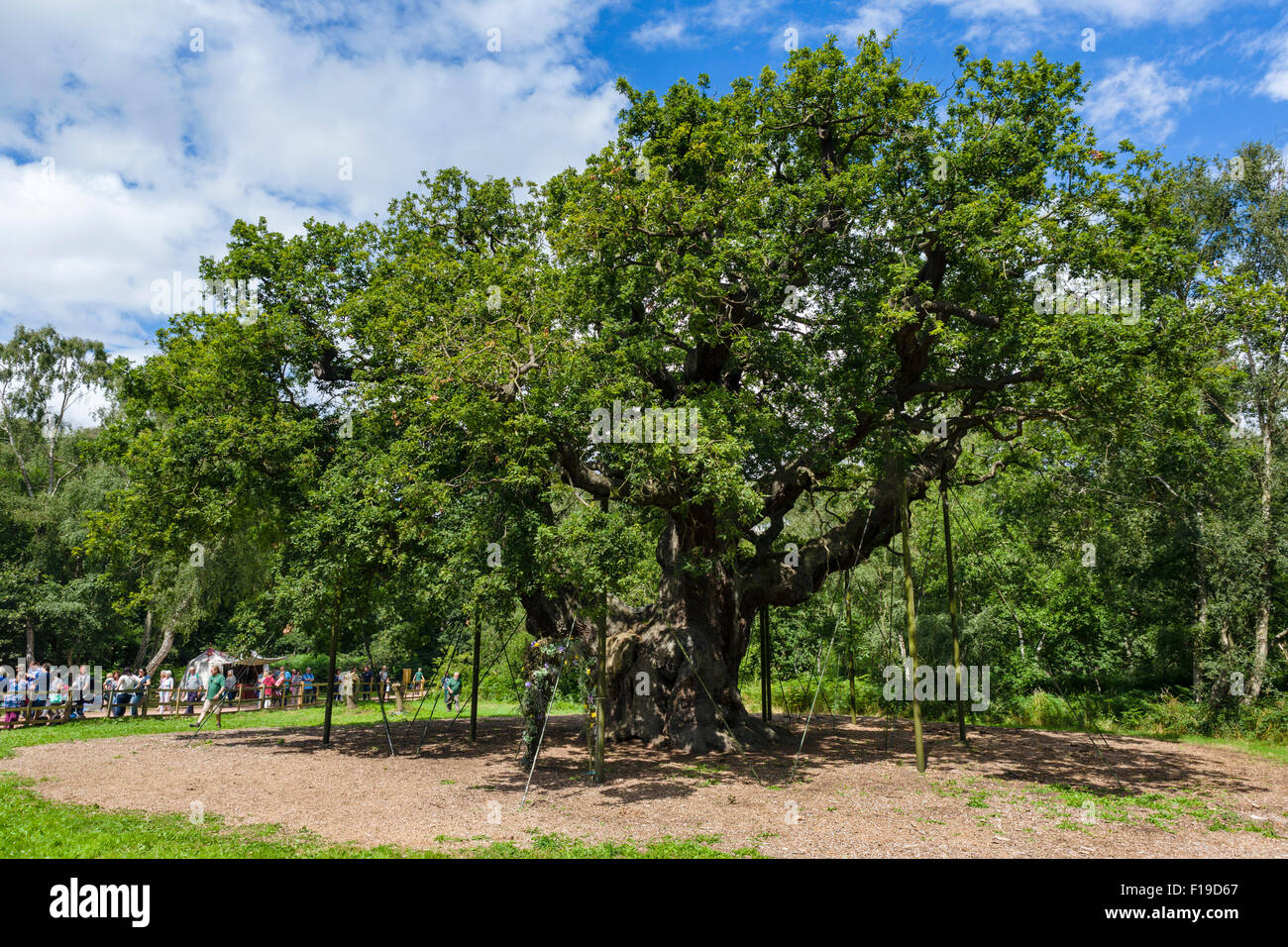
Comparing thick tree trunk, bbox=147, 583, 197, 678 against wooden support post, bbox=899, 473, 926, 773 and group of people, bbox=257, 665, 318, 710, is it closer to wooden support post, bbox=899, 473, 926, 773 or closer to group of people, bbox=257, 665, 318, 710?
group of people, bbox=257, 665, 318, 710

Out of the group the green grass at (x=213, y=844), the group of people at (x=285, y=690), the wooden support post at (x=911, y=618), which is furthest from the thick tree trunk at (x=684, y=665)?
the group of people at (x=285, y=690)

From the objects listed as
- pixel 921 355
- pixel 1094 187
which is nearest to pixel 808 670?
pixel 921 355

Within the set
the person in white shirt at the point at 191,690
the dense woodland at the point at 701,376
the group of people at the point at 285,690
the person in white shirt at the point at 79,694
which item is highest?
the dense woodland at the point at 701,376

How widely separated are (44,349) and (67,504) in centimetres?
837

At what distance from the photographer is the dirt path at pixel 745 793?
817 centimetres

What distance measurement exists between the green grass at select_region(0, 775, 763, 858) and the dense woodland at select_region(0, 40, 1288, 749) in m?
3.71

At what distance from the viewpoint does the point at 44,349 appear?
123 feet

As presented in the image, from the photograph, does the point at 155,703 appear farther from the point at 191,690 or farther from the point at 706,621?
the point at 706,621

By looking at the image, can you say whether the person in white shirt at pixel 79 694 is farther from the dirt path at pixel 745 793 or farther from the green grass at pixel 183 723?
the dirt path at pixel 745 793

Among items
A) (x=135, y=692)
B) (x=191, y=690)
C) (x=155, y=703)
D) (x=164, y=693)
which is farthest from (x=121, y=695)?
(x=155, y=703)

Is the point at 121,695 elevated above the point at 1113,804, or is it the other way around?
the point at 1113,804

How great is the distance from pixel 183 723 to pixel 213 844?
15.5 m

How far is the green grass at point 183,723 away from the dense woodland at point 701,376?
3.39 m

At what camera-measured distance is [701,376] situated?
1561 centimetres
